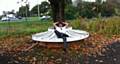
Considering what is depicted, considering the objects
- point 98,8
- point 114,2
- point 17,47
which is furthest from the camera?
point 114,2

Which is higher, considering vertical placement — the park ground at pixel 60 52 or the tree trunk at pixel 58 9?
the tree trunk at pixel 58 9

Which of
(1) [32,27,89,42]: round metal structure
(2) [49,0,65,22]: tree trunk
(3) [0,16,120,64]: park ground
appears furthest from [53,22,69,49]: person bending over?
(2) [49,0,65,22]: tree trunk

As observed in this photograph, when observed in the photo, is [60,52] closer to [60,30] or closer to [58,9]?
[60,30]

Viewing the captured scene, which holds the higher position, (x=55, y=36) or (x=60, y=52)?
(x=55, y=36)

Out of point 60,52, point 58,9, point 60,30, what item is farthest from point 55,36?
point 58,9

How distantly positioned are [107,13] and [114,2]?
4.35m

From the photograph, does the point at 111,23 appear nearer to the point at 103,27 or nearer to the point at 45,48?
the point at 103,27

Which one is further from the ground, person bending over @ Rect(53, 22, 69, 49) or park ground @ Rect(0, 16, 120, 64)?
person bending over @ Rect(53, 22, 69, 49)

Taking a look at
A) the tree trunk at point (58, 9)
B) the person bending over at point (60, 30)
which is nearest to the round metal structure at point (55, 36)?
the person bending over at point (60, 30)

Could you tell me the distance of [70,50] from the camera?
9.84 m

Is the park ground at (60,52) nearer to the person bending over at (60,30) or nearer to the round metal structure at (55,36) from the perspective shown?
the round metal structure at (55,36)

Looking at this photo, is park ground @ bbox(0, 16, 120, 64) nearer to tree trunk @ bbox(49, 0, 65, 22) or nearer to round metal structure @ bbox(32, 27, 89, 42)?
round metal structure @ bbox(32, 27, 89, 42)

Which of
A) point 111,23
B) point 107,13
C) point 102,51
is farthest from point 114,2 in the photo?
point 102,51

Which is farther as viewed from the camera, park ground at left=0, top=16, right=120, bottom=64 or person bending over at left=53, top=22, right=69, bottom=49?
person bending over at left=53, top=22, right=69, bottom=49
